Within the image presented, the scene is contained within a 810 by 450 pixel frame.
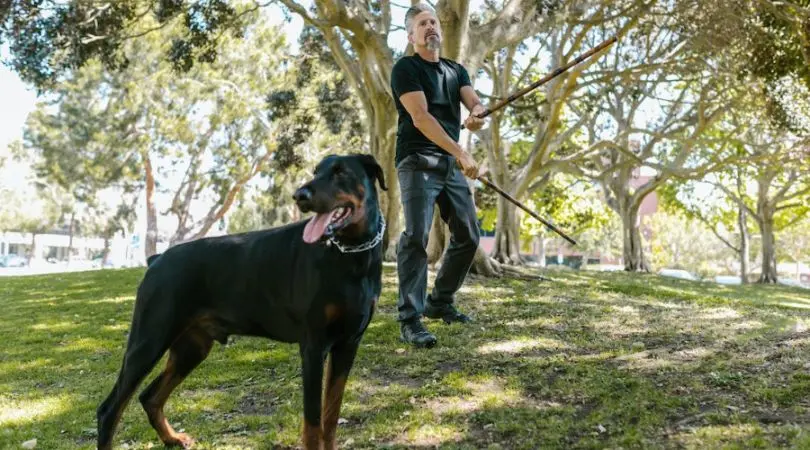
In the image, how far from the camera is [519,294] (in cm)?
998

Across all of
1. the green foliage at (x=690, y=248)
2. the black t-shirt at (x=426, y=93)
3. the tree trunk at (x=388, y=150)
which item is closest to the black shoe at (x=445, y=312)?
the black t-shirt at (x=426, y=93)

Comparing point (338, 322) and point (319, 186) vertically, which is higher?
point (319, 186)

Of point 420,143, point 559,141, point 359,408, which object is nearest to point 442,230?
point 420,143

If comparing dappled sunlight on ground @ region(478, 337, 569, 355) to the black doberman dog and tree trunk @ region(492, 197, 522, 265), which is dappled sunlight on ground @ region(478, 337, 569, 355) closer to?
the black doberman dog

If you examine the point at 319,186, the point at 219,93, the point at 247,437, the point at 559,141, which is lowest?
the point at 247,437

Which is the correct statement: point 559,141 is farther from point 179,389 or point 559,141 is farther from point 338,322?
point 338,322

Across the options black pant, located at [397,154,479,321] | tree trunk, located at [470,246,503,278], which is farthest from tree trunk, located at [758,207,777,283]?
black pant, located at [397,154,479,321]

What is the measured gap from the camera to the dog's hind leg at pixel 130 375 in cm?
359

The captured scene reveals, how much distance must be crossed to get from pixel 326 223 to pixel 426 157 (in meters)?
2.43

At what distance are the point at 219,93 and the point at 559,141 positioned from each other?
1549 centimetres

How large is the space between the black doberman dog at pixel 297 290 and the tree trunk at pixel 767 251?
31.0 metres

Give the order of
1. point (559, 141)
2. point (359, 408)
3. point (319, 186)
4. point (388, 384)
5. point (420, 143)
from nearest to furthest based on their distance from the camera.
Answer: point (319, 186), point (359, 408), point (388, 384), point (420, 143), point (559, 141)

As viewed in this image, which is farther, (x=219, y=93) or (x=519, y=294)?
Result: (x=219, y=93)

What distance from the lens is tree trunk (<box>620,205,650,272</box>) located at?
27938 millimetres
